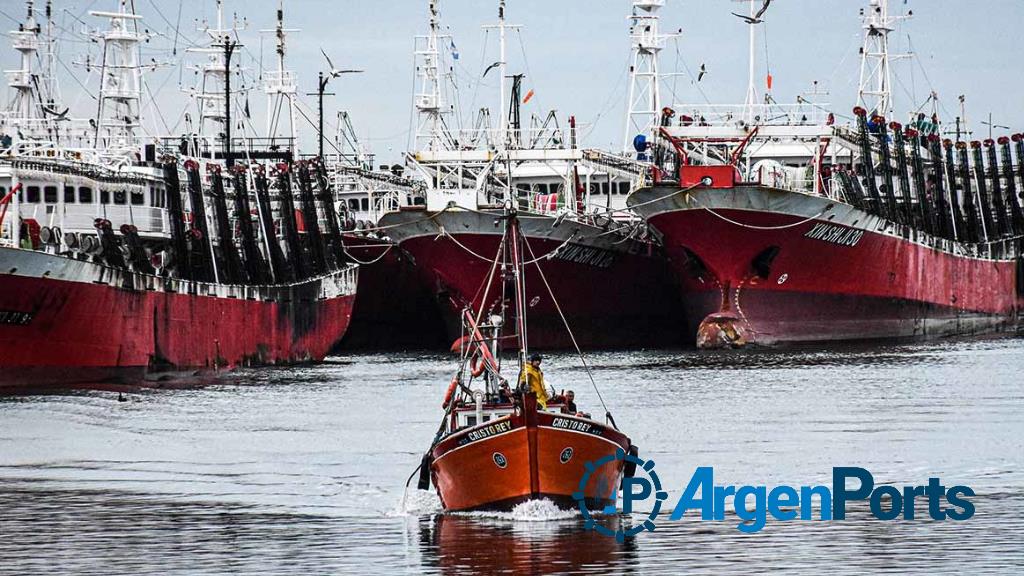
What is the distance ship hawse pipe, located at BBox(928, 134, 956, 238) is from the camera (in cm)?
7688

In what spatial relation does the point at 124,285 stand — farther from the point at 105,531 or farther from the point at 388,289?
the point at 388,289

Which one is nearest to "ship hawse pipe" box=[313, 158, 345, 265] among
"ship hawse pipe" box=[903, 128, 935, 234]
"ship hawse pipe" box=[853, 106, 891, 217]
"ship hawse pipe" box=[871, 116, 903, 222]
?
"ship hawse pipe" box=[853, 106, 891, 217]

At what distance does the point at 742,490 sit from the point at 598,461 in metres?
3.85

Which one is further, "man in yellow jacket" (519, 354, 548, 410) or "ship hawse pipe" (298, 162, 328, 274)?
"ship hawse pipe" (298, 162, 328, 274)

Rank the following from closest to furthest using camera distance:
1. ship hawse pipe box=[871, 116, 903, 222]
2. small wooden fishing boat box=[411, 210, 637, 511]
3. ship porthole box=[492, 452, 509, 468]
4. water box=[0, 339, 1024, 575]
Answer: water box=[0, 339, 1024, 575] < small wooden fishing boat box=[411, 210, 637, 511] < ship porthole box=[492, 452, 509, 468] < ship hawse pipe box=[871, 116, 903, 222]

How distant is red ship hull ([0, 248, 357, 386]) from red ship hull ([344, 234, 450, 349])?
16.8 m

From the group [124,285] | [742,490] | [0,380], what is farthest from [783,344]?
[742,490]

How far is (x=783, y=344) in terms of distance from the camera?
6134cm

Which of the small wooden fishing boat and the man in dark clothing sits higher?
the man in dark clothing

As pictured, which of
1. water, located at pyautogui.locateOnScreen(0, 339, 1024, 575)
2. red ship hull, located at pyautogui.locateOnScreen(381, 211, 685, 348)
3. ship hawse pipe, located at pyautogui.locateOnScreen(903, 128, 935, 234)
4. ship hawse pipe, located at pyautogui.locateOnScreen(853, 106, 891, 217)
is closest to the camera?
water, located at pyautogui.locateOnScreen(0, 339, 1024, 575)

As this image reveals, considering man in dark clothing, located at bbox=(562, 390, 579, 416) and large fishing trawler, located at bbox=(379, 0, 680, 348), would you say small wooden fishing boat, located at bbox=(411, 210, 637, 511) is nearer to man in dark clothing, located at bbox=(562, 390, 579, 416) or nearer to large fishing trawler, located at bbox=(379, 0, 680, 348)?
man in dark clothing, located at bbox=(562, 390, 579, 416)

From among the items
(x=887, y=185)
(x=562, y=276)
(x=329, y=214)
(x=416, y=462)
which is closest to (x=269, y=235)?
(x=329, y=214)

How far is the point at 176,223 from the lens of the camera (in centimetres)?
5562

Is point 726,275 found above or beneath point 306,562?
above
